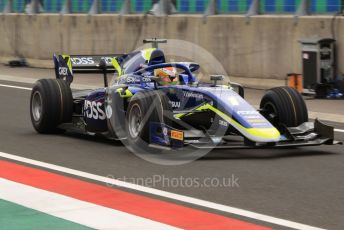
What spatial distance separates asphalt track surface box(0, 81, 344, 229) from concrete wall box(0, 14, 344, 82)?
5803 mm

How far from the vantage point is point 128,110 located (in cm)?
1062

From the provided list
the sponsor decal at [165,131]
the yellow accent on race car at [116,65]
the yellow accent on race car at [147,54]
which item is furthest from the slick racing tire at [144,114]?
the yellow accent on race car at [116,65]

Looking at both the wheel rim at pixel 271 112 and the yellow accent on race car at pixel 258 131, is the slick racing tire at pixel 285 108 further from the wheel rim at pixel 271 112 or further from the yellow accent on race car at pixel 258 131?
the yellow accent on race car at pixel 258 131

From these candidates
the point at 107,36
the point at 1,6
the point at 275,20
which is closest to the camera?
the point at 275,20

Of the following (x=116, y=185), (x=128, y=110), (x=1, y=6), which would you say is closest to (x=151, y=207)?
(x=116, y=185)

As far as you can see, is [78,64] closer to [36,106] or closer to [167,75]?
[36,106]

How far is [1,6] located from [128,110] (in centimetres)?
1888

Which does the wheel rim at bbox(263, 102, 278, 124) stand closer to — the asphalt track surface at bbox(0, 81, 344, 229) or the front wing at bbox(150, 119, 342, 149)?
the front wing at bbox(150, 119, 342, 149)

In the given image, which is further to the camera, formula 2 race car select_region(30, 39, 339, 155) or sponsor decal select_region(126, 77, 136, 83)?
sponsor decal select_region(126, 77, 136, 83)

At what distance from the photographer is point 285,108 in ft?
34.8

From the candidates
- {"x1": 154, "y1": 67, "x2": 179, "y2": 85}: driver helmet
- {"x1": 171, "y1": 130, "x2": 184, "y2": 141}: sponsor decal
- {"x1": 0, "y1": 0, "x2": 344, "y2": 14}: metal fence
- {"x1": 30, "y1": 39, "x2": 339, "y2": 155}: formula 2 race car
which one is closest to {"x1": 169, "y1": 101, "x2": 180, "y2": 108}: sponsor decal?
{"x1": 30, "y1": 39, "x2": 339, "y2": 155}: formula 2 race car

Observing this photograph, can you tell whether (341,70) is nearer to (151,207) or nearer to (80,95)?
(80,95)

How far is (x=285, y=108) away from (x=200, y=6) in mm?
10486

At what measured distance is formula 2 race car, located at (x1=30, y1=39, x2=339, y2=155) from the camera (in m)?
9.91
